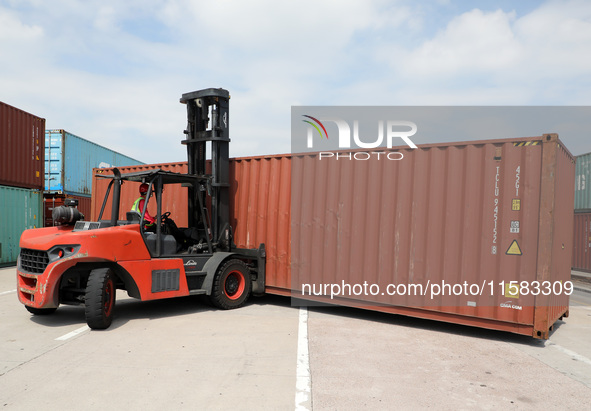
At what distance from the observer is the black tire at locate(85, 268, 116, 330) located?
5.41 meters

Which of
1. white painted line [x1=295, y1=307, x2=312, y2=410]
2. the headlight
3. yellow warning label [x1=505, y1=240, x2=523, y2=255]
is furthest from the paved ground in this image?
yellow warning label [x1=505, y1=240, x2=523, y2=255]

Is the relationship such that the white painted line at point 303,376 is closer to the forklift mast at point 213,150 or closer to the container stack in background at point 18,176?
the forklift mast at point 213,150

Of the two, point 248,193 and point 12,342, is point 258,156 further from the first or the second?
point 12,342

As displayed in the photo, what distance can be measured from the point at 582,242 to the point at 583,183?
3001 millimetres

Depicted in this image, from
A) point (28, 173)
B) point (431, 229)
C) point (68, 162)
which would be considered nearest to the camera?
point (431, 229)

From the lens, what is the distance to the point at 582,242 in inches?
604

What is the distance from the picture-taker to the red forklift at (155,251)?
215 inches

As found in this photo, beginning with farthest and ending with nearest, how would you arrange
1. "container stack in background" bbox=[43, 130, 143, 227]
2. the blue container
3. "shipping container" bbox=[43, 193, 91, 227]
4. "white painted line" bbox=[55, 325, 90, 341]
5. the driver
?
the blue container → "container stack in background" bbox=[43, 130, 143, 227] → "shipping container" bbox=[43, 193, 91, 227] → the driver → "white painted line" bbox=[55, 325, 90, 341]

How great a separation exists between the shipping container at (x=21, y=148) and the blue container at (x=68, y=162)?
8.01ft

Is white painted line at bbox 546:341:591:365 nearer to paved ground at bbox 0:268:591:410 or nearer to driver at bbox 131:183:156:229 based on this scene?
paved ground at bbox 0:268:591:410

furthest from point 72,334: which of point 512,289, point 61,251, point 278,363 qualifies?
point 512,289

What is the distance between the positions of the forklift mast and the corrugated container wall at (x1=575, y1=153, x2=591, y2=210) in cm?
1588

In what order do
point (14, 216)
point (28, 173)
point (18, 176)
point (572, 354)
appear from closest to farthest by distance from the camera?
point (572, 354)
point (14, 216)
point (18, 176)
point (28, 173)

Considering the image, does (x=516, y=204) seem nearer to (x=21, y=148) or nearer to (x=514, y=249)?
(x=514, y=249)
